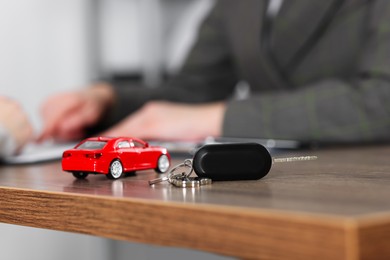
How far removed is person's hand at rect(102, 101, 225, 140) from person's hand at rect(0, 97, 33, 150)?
160 millimetres

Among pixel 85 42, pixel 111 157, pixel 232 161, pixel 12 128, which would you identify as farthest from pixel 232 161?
pixel 85 42

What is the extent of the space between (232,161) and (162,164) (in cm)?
14

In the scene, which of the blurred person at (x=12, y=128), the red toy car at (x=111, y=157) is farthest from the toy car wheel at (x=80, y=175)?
the blurred person at (x=12, y=128)

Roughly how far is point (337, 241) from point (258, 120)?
721mm

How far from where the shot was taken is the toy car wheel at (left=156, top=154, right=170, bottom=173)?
0.68m

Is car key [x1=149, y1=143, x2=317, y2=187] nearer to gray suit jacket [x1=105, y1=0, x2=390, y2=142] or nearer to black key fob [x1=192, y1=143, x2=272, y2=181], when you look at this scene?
black key fob [x1=192, y1=143, x2=272, y2=181]

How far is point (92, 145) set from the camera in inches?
25.3

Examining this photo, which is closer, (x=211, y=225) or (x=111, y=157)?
(x=211, y=225)

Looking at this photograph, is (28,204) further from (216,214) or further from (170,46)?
(170,46)

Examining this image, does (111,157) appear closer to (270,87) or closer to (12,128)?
(12,128)

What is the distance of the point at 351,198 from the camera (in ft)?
1.46

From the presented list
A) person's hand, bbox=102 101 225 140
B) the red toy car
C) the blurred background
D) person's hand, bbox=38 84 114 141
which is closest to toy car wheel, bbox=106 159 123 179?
the red toy car

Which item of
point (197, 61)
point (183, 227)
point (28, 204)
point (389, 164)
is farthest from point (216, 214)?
point (197, 61)

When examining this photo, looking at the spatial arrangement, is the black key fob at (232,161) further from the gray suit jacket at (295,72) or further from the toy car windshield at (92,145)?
the gray suit jacket at (295,72)
